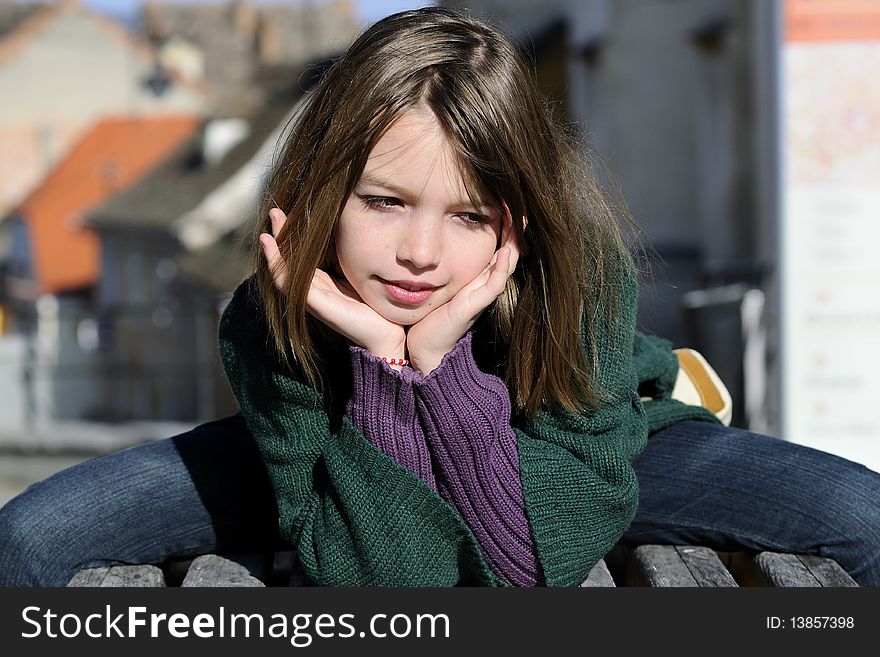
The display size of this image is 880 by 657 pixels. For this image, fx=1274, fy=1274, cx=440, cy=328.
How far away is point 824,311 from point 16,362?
15.9 m

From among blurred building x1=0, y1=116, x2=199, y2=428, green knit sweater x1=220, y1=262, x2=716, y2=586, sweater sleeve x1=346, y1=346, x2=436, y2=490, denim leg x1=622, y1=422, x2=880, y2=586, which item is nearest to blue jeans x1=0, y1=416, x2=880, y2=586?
denim leg x1=622, y1=422, x2=880, y2=586

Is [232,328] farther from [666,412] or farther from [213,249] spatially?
[213,249]

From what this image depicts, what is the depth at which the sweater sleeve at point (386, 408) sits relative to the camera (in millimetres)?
2137

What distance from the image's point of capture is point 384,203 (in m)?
2.15

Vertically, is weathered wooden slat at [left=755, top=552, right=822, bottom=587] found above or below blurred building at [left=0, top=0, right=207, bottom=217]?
below

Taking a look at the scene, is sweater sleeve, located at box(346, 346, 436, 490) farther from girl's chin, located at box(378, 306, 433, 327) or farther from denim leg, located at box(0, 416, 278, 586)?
denim leg, located at box(0, 416, 278, 586)

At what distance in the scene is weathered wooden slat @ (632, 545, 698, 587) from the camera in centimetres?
226

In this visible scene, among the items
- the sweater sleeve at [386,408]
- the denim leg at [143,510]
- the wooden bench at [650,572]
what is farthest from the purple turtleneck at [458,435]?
the denim leg at [143,510]

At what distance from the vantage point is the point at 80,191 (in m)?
35.9

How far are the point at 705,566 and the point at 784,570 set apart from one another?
0.14 m

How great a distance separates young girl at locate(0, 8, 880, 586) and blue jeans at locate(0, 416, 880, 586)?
12mm

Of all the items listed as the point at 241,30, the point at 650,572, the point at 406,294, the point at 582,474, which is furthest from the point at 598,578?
the point at 241,30

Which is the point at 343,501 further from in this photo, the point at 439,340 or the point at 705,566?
the point at 705,566

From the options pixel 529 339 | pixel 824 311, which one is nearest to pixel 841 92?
pixel 824 311
